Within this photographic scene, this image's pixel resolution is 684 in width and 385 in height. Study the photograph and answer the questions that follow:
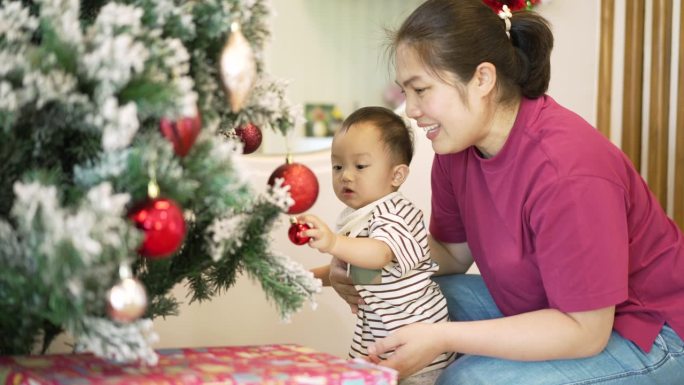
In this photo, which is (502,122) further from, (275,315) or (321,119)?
(321,119)

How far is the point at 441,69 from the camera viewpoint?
130 cm

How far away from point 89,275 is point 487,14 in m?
0.85

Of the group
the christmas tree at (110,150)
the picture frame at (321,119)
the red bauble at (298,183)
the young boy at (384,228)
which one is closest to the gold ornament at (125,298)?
the christmas tree at (110,150)

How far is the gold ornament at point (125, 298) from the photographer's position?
2.33ft

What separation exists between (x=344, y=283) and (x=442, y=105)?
0.37 meters

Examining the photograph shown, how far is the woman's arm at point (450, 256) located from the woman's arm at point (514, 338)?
42 centimetres

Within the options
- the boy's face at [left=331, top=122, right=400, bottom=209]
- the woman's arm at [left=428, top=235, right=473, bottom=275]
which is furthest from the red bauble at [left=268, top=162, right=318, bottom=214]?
the woman's arm at [left=428, top=235, right=473, bottom=275]

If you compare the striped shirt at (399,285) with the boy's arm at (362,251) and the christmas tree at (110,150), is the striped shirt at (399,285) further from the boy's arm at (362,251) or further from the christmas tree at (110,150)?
the christmas tree at (110,150)

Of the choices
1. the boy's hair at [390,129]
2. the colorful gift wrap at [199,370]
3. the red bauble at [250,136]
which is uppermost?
the boy's hair at [390,129]

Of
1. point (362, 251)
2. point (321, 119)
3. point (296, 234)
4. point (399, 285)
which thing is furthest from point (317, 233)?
point (321, 119)

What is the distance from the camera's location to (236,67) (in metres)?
0.81

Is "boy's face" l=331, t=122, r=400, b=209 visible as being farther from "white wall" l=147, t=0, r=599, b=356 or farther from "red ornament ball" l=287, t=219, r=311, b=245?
"red ornament ball" l=287, t=219, r=311, b=245

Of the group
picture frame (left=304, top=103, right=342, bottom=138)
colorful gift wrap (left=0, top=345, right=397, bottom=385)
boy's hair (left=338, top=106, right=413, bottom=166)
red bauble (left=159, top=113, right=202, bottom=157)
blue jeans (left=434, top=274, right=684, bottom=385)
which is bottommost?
blue jeans (left=434, top=274, right=684, bottom=385)

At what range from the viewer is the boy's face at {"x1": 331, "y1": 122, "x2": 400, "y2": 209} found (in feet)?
4.76
